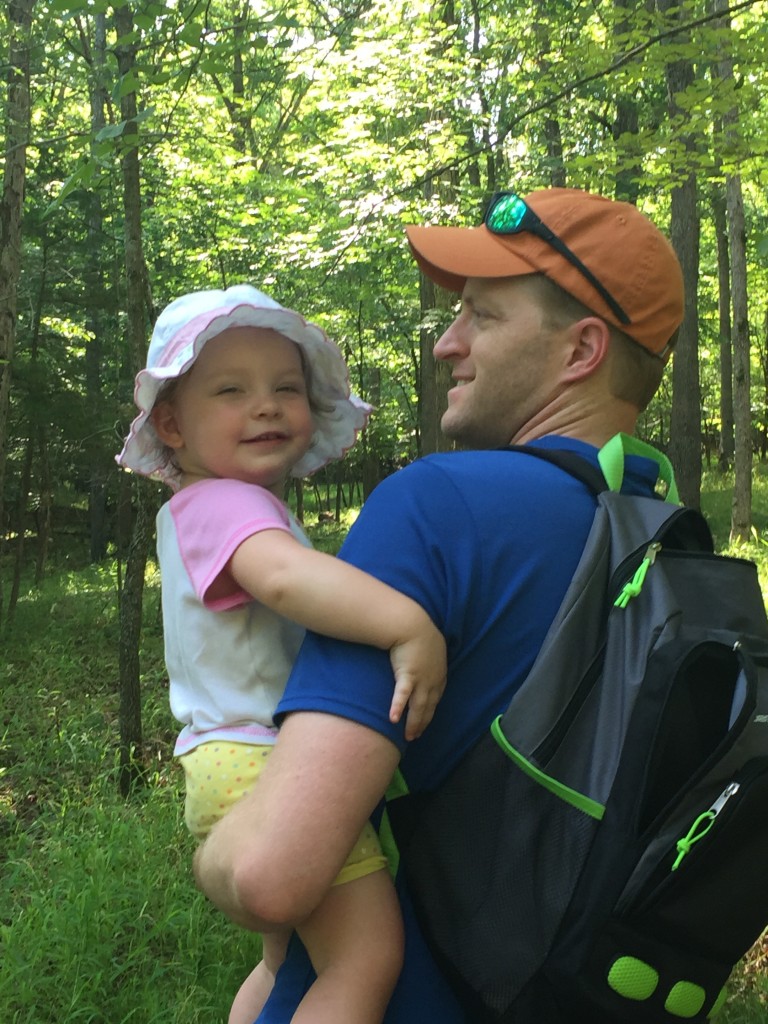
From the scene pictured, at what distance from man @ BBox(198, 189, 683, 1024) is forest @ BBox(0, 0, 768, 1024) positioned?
7.21 feet

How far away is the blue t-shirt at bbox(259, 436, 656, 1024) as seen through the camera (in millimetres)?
1285

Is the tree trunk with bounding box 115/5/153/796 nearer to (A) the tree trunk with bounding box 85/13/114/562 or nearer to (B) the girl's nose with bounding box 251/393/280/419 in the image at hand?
(B) the girl's nose with bounding box 251/393/280/419

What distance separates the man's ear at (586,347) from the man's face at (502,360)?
2 centimetres

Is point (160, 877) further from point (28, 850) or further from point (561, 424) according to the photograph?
point (561, 424)

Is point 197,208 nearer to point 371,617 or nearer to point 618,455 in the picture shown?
point 618,455

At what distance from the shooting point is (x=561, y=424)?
1652 mm

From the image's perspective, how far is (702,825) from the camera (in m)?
1.19

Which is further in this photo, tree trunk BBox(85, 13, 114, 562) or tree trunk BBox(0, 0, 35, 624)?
tree trunk BBox(85, 13, 114, 562)

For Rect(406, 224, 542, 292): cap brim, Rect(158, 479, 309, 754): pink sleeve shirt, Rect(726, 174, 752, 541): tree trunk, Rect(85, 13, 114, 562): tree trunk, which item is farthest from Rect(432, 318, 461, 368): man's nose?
Rect(726, 174, 752, 541): tree trunk

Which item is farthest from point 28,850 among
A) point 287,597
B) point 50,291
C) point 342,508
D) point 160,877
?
point 342,508

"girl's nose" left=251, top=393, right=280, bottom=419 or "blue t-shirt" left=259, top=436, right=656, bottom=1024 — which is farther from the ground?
"girl's nose" left=251, top=393, right=280, bottom=419

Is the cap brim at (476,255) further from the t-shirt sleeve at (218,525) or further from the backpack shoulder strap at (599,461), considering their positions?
the t-shirt sleeve at (218,525)

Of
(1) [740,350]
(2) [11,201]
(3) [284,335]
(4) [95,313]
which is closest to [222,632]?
(3) [284,335]

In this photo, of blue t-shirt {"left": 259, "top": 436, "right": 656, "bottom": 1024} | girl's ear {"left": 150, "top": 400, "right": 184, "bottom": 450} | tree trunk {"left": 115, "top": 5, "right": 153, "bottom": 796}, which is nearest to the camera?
blue t-shirt {"left": 259, "top": 436, "right": 656, "bottom": 1024}
